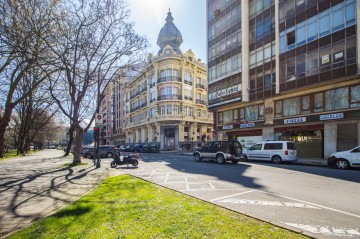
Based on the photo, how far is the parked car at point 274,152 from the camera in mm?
18031

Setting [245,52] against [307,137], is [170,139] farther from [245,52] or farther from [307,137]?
[307,137]

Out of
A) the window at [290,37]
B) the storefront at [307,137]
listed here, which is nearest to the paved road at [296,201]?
the storefront at [307,137]

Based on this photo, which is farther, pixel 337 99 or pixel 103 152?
pixel 103 152

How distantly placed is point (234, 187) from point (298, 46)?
19.2 meters

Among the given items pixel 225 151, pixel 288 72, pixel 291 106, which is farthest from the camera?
pixel 291 106

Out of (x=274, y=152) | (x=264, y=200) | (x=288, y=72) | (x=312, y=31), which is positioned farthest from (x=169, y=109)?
(x=264, y=200)

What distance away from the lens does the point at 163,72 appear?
47344mm

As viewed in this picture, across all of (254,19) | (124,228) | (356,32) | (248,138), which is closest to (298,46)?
(356,32)

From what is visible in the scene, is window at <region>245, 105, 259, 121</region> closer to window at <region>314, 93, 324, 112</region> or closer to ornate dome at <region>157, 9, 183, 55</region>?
window at <region>314, 93, 324, 112</region>

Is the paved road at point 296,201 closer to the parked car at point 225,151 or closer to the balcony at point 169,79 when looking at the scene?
the parked car at point 225,151

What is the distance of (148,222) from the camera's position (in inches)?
183

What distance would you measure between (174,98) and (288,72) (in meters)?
25.7

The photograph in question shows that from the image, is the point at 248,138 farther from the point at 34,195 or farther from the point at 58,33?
the point at 34,195

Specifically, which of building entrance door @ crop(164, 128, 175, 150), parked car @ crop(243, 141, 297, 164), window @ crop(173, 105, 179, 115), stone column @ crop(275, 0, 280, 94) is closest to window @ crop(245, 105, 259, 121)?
stone column @ crop(275, 0, 280, 94)
